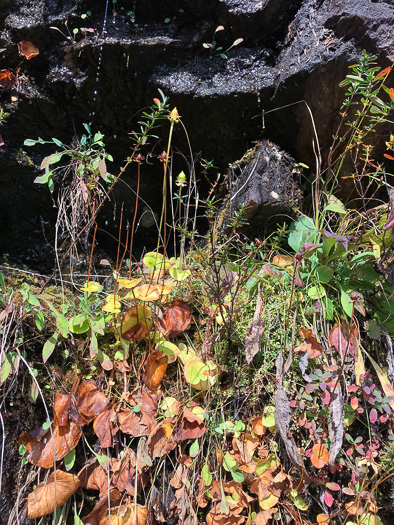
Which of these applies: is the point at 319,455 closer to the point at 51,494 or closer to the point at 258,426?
the point at 258,426

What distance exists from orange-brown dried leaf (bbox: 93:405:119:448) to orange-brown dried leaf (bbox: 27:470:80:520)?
0.47 feet

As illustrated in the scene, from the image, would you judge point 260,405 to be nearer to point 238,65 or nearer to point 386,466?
point 386,466

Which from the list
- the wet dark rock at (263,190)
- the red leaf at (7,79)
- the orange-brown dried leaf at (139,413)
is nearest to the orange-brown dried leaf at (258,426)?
the orange-brown dried leaf at (139,413)

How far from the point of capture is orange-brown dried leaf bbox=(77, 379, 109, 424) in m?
1.32

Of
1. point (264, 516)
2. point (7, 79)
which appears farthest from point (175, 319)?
point (7, 79)

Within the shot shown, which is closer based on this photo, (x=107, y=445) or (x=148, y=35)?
(x=107, y=445)

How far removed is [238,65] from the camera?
1.98m

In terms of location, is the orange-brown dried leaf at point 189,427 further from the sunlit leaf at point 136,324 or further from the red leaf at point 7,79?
the red leaf at point 7,79

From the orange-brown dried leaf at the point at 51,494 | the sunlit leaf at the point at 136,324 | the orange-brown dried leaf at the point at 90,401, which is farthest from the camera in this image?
the sunlit leaf at the point at 136,324

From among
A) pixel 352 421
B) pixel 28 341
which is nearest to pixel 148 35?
pixel 28 341

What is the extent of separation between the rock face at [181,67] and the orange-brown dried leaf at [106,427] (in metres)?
1.44

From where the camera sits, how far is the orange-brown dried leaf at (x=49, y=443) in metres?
1.24

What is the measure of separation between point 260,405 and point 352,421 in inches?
12.4

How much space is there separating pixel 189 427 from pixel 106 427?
0.91 ft
